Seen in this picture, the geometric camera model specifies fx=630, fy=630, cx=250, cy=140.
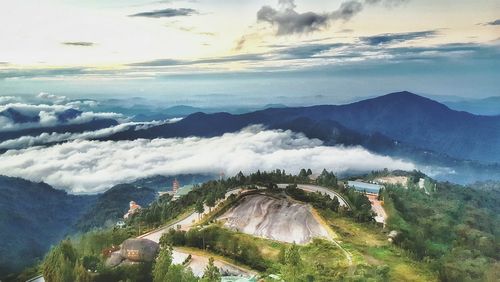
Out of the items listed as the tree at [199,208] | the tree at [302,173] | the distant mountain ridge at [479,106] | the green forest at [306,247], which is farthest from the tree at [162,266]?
the distant mountain ridge at [479,106]

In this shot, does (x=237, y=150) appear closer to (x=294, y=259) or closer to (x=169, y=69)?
(x=169, y=69)

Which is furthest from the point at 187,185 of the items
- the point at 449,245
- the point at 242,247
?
the point at 449,245

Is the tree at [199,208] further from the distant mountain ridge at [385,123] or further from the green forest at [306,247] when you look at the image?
the distant mountain ridge at [385,123]

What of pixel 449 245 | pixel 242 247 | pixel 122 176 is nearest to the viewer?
pixel 242 247

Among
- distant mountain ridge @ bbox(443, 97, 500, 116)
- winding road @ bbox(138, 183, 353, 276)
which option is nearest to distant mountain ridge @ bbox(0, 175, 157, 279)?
winding road @ bbox(138, 183, 353, 276)

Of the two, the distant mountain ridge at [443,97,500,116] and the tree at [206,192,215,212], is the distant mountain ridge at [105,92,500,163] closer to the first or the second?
the distant mountain ridge at [443,97,500,116]

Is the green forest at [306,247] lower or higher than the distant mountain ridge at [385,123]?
lower

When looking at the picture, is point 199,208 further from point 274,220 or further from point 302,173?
point 302,173
